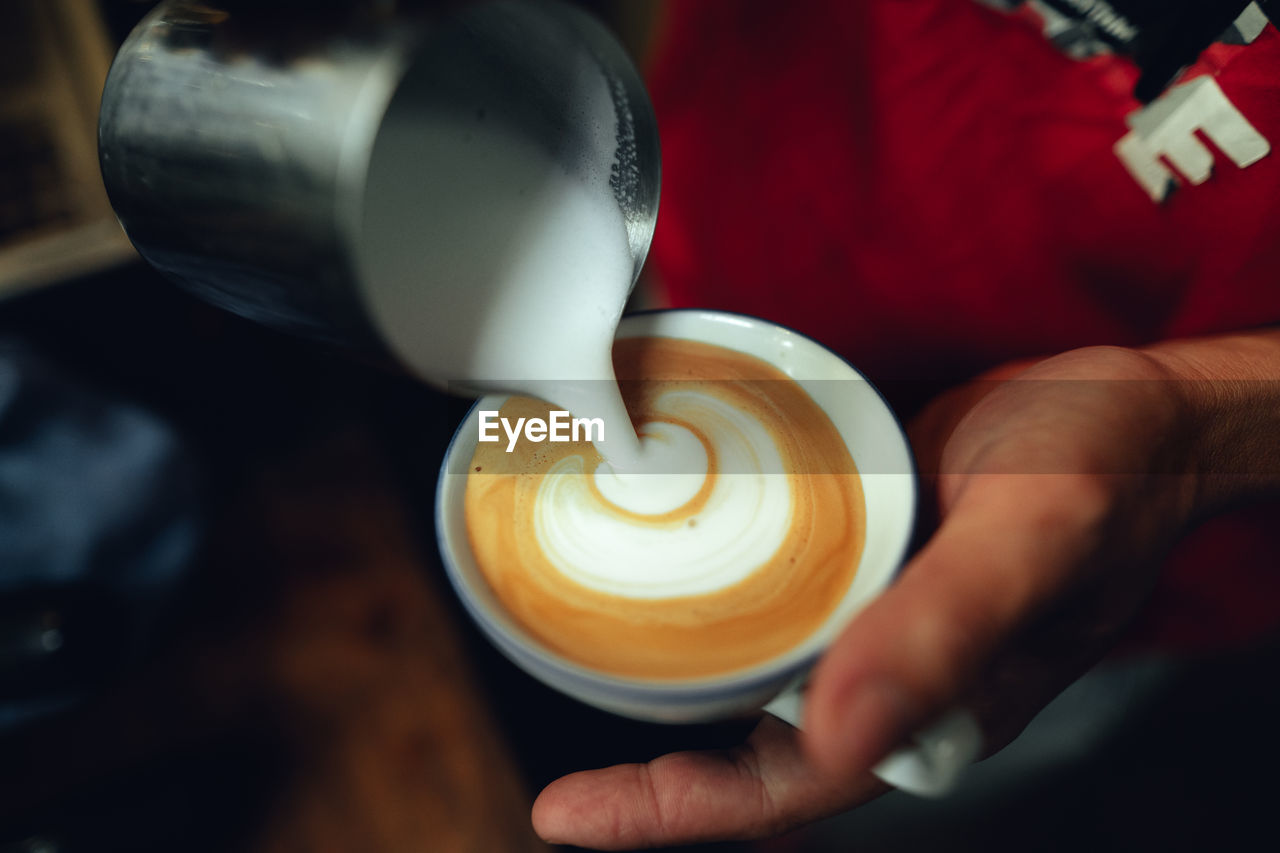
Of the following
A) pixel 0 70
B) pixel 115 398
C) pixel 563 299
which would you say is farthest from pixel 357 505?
pixel 563 299

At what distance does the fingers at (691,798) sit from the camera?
702mm

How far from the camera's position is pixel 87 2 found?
3.60ft

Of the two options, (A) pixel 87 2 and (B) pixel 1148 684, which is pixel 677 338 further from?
(A) pixel 87 2

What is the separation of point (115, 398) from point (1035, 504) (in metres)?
1.27

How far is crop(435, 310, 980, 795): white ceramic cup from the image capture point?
1.70 feet

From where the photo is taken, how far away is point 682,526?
0.69 m

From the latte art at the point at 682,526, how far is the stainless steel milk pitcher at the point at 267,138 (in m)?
0.27

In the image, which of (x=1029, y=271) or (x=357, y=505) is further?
(x=357, y=505)

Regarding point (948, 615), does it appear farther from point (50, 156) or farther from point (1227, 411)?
point (50, 156)

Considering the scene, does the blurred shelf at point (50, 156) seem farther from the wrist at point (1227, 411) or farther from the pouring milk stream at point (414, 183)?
the wrist at point (1227, 411)

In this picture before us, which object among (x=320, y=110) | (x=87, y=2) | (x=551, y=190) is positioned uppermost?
(x=320, y=110)

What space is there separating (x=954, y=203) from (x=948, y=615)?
55cm

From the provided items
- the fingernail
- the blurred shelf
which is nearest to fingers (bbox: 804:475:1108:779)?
the fingernail

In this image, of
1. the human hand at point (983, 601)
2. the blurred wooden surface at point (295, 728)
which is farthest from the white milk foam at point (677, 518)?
the blurred wooden surface at point (295, 728)
